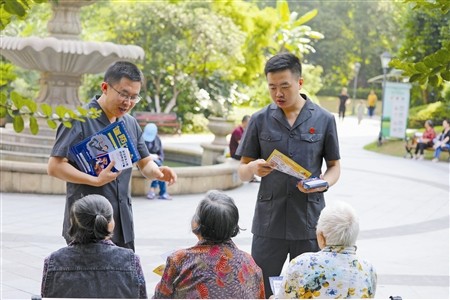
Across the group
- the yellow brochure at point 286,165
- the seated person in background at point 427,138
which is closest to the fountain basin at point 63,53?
the seated person in background at point 427,138

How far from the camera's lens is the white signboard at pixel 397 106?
26.6 meters

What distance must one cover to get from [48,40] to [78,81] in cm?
163

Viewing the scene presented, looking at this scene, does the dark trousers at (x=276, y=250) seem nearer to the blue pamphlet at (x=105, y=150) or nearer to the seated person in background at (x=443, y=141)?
the blue pamphlet at (x=105, y=150)

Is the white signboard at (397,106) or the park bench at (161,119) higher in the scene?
the white signboard at (397,106)

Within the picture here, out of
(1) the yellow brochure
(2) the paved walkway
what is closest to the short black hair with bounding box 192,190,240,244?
(1) the yellow brochure

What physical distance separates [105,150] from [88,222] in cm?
64

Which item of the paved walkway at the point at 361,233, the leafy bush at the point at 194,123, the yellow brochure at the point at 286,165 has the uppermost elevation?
the yellow brochure at the point at 286,165

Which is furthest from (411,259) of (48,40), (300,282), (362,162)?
(362,162)

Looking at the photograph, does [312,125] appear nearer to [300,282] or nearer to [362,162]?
[300,282]

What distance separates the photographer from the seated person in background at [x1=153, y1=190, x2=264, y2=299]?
14.5 ft

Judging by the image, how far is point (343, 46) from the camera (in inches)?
2357

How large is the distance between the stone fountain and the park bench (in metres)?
12.1

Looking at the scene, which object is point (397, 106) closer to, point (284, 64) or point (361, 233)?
point (361, 233)

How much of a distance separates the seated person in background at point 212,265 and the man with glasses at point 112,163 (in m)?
0.82
